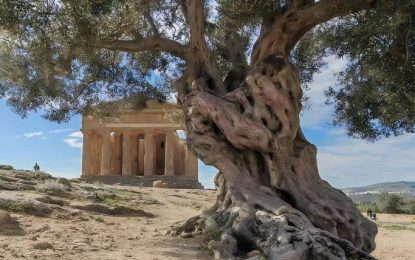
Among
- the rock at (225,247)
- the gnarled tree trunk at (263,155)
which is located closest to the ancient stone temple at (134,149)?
the gnarled tree trunk at (263,155)

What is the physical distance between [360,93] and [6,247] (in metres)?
9.50

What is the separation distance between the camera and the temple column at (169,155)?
4925cm

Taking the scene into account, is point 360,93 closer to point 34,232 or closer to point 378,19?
point 378,19

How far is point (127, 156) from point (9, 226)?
40693mm

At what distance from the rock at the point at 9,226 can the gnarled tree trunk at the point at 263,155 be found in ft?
11.6

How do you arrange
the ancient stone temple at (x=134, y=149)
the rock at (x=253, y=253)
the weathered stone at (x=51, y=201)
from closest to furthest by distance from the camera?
1. the rock at (x=253, y=253)
2. the weathered stone at (x=51, y=201)
3. the ancient stone temple at (x=134, y=149)

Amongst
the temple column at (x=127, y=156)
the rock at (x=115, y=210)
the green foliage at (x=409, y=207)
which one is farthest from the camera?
the green foliage at (x=409, y=207)

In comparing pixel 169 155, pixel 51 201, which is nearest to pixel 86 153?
pixel 169 155

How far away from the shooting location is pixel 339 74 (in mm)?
14250

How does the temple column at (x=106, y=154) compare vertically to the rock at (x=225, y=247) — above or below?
above

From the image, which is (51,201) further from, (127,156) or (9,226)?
(127,156)

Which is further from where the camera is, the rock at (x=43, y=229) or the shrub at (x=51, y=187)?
the shrub at (x=51, y=187)

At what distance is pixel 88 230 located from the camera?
11.8 meters

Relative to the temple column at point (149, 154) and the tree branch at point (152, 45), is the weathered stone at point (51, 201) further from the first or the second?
the temple column at point (149, 154)
